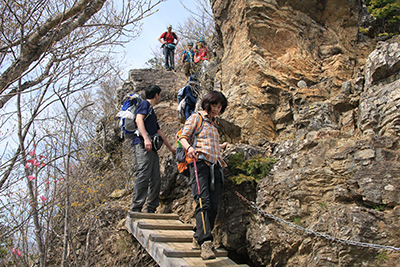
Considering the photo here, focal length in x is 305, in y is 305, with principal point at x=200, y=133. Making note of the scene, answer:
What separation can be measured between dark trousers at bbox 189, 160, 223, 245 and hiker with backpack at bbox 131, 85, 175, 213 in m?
1.11

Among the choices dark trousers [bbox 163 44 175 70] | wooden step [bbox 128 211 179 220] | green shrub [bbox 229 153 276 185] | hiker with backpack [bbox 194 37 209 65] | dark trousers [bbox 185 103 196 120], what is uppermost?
dark trousers [bbox 163 44 175 70]

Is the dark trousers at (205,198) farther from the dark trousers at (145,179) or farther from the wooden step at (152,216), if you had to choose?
the wooden step at (152,216)

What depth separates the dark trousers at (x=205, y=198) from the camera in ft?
13.5

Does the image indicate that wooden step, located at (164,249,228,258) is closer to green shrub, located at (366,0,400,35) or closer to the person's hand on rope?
the person's hand on rope

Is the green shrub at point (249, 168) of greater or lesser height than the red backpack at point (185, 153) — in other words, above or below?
below

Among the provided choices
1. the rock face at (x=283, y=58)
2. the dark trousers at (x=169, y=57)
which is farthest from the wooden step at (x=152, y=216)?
the dark trousers at (x=169, y=57)

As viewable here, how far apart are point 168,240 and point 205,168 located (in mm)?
1259

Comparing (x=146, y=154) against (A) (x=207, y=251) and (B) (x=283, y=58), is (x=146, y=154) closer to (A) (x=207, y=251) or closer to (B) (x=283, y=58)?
(A) (x=207, y=251)

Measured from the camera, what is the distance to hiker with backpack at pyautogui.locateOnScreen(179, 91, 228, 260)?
163 inches

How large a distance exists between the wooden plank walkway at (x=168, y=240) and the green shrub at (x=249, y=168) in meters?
1.22

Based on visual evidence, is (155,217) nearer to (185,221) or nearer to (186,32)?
(185,221)

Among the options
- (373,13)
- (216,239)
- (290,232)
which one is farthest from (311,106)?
(373,13)

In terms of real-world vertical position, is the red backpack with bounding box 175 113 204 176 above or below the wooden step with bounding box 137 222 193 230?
above

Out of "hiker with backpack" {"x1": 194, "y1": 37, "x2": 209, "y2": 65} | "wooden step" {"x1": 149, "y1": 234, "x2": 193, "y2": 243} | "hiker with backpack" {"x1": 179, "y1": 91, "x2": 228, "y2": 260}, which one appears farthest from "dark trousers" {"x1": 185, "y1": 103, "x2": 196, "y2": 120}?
"hiker with backpack" {"x1": 194, "y1": 37, "x2": 209, "y2": 65}
